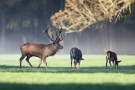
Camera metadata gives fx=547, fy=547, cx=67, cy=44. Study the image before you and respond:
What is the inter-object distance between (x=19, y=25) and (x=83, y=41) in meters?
10.0

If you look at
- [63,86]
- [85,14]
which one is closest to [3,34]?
[85,14]

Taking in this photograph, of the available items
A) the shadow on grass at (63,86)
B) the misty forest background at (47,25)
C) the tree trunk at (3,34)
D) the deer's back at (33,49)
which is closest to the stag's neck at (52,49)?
the deer's back at (33,49)

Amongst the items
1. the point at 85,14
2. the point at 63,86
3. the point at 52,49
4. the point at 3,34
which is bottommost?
the point at 63,86

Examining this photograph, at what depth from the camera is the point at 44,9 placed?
74812 mm

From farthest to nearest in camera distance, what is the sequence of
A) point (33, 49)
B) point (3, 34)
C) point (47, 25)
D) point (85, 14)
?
point (3, 34), point (47, 25), point (85, 14), point (33, 49)

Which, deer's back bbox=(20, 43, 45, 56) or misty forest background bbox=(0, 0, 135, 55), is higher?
misty forest background bbox=(0, 0, 135, 55)

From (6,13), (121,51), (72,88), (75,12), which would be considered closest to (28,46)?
Result: (72,88)

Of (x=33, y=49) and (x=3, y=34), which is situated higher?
(x=3, y=34)

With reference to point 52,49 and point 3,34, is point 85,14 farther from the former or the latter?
point 3,34

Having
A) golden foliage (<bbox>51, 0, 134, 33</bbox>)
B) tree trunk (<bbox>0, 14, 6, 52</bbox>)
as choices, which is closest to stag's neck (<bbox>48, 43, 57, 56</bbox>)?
golden foliage (<bbox>51, 0, 134, 33</bbox>)

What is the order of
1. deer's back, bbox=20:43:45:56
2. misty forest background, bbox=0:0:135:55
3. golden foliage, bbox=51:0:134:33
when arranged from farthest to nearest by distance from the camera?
misty forest background, bbox=0:0:135:55
golden foliage, bbox=51:0:134:33
deer's back, bbox=20:43:45:56

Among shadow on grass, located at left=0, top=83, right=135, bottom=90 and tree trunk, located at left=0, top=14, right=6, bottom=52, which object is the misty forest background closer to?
tree trunk, located at left=0, top=14, right=6, bottom=52

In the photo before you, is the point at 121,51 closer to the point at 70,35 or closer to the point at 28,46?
the point at 70,35

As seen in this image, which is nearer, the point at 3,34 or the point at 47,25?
the point at 47,25
